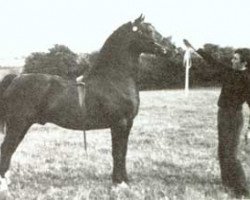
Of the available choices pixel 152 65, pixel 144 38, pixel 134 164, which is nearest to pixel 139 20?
pixel 144 38

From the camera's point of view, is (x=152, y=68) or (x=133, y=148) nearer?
(x=133, y=148)

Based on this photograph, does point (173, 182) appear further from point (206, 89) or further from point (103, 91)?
point (206, 89)

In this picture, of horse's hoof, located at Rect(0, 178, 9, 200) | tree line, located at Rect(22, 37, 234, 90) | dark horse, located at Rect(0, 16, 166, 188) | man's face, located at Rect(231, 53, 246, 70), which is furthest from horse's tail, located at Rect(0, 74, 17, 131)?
tree line, located at Rect(22, 37, 234, 90)

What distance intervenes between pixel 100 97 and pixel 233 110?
7.07ft

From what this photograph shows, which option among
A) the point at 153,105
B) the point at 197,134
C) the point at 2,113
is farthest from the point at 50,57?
the point at 2,113

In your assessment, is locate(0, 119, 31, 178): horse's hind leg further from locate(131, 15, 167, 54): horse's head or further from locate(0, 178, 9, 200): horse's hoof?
locate(131, 15, 167, 54): horse's head

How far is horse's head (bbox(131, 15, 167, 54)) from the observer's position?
789cm

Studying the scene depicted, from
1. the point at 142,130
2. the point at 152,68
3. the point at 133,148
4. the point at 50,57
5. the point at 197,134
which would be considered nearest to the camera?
the point at 133,148

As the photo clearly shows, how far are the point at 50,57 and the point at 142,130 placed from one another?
7.72 meters

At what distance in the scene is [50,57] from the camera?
2045cm

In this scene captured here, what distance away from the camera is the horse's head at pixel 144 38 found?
7.89m

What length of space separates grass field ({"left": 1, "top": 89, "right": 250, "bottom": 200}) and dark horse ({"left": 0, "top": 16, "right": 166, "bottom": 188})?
586mm

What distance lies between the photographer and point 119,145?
7992 millimetres

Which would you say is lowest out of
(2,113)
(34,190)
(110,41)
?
(34,190)
